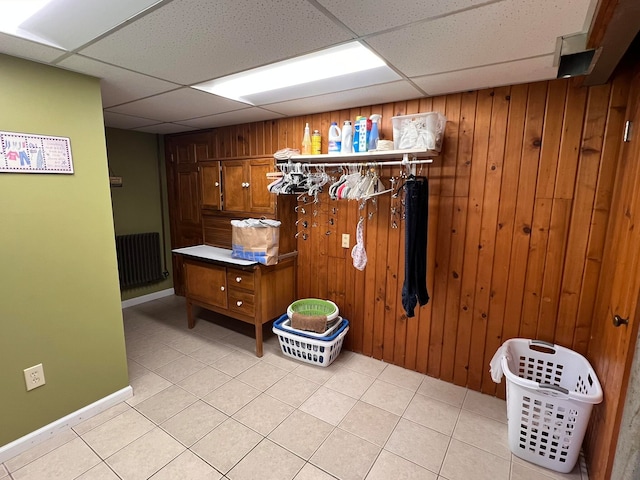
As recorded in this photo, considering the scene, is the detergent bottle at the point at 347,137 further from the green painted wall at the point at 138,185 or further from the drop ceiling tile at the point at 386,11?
the green painted wall at the point at 138,185

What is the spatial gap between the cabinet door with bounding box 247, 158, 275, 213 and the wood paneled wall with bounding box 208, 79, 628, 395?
21.3 inches

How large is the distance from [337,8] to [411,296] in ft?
5.51

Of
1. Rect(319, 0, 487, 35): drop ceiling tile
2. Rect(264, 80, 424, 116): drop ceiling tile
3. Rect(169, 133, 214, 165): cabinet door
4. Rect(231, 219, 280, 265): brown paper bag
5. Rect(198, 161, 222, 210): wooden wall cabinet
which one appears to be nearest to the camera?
Rect(319, 0, 487, 35): drop ceiling tile

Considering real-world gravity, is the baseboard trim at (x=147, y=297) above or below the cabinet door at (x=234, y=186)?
below

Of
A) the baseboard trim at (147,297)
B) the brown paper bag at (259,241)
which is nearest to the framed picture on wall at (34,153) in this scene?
the brown paper bag at (259,241)

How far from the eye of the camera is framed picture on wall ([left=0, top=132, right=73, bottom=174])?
1619mm

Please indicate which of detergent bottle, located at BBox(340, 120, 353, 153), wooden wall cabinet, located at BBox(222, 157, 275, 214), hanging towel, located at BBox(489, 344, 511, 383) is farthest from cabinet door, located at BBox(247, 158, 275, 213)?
hanging towel, located at BBox(489, 344, 511, 383)

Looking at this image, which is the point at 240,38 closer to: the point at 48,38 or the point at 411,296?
the point at 48,38

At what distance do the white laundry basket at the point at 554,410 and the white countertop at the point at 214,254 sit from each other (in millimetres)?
2015

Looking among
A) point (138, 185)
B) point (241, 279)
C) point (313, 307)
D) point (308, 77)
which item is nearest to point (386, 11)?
point (308, 77)

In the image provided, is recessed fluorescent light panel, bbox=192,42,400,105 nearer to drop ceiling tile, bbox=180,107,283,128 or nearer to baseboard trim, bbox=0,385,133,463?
drop ceiling tile, bbox=180,107,283,128

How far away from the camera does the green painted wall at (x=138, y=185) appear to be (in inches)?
145

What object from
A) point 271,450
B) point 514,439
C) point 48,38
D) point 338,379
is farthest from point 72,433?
point 514,439

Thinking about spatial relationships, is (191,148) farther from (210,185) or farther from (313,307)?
(313,307)
